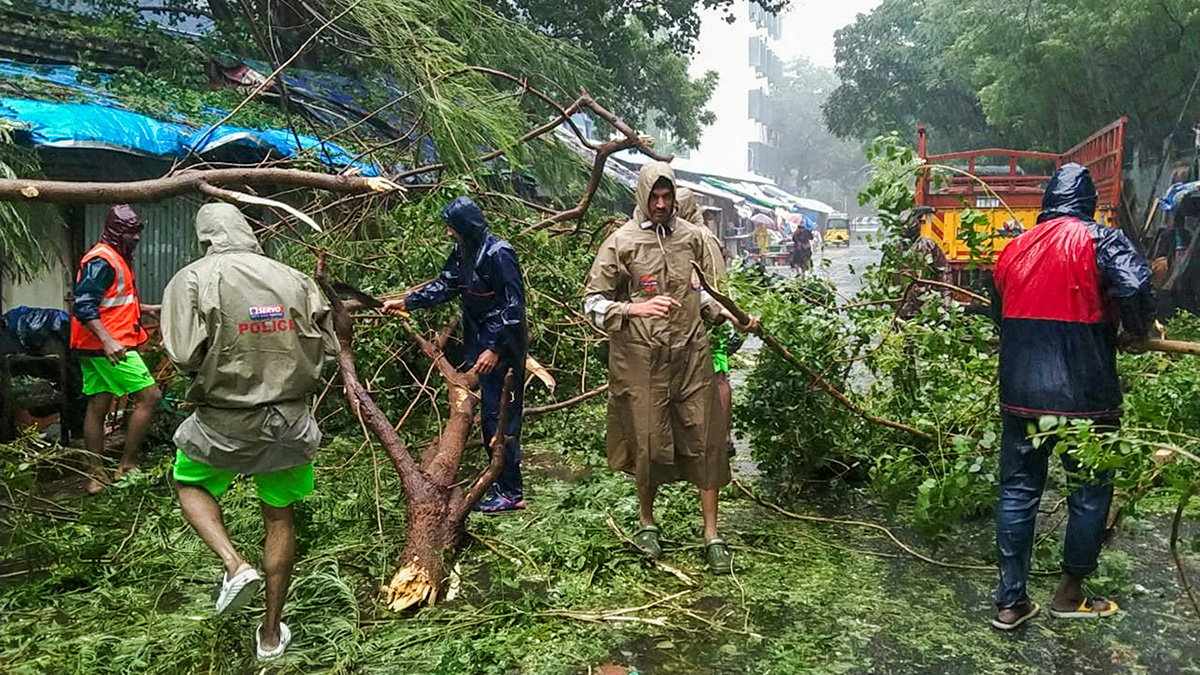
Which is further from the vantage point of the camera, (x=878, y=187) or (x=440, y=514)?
(x=878, y=187)

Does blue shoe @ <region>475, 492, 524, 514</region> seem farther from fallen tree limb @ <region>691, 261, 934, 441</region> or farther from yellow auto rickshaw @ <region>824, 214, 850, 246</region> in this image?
yellow auto rickshaw @ <region>824, 214, 850, 246</region>

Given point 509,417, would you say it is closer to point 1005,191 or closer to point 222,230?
point 222,230

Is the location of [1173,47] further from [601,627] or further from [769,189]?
[769,189]

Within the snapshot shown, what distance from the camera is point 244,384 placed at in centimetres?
334

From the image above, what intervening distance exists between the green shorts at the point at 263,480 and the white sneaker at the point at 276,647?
1.44 ft

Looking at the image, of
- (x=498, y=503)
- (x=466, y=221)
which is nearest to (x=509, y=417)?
(x=498, y=503)

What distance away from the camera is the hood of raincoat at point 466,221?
5219mm

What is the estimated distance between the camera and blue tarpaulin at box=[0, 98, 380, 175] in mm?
7172

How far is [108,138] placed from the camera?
24.9ft

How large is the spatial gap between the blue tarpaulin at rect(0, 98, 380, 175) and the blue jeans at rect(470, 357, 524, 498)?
222 cm

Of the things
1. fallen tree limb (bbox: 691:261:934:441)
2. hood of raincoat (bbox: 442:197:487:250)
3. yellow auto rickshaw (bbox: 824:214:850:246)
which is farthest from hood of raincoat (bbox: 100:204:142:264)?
yellow auto rickshaw (bbox: 824:214:850:246)

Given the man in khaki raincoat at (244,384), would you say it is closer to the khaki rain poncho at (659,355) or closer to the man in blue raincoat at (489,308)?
the khaki rain poncho at (659,355)

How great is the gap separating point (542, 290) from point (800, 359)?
2.51 meters

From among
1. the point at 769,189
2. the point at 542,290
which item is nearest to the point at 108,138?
the point at 542,290
